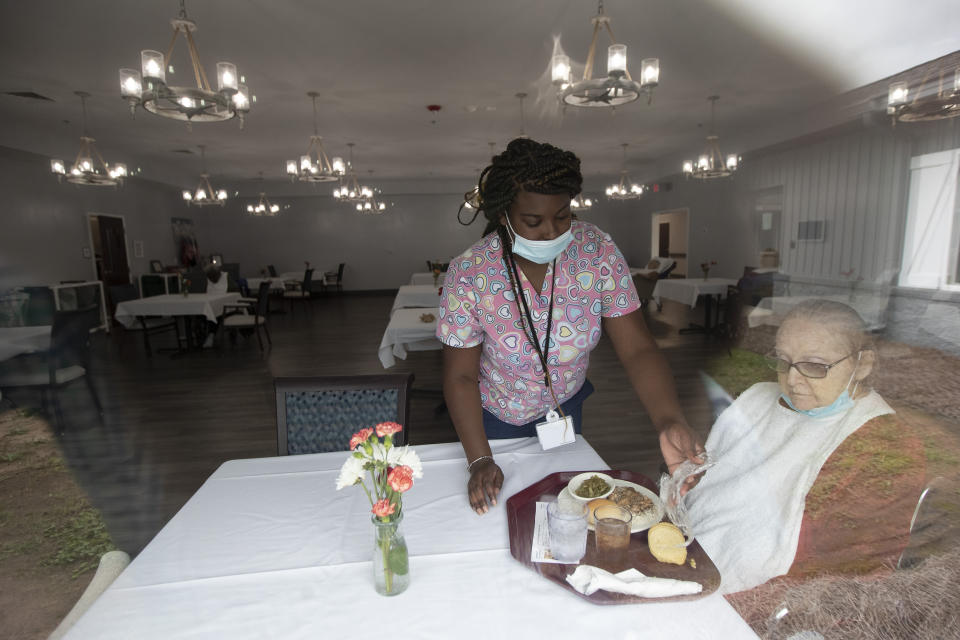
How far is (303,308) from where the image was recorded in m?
10.5

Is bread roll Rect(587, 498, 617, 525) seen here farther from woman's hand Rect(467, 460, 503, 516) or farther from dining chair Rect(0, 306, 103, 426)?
dining chair Rect(0, 306, 103, 426)

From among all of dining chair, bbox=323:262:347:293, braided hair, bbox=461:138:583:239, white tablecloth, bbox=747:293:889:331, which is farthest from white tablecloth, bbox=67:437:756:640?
dining chair, bbox=323:262:347:293

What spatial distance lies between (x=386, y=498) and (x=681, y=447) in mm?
608

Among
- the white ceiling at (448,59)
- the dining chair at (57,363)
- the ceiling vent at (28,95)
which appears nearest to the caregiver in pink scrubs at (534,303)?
the white ceiling at (448,59)

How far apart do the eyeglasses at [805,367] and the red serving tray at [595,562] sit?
340mm

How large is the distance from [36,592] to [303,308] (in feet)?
29.7

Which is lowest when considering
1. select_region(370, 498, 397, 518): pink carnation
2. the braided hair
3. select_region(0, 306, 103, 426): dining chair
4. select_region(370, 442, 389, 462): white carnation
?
select_region(0, 306, 103, 426): dining chair

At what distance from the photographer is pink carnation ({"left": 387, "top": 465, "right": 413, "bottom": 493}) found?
0.70 m

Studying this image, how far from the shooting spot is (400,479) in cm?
70

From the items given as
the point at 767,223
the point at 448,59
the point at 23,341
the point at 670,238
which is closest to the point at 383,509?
the point at 23,341

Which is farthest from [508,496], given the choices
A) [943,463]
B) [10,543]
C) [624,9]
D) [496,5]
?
[624,9]

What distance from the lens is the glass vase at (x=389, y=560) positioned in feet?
2.45

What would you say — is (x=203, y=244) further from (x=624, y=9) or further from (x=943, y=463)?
(x=943, y=463)

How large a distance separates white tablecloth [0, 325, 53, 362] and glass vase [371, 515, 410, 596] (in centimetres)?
397
